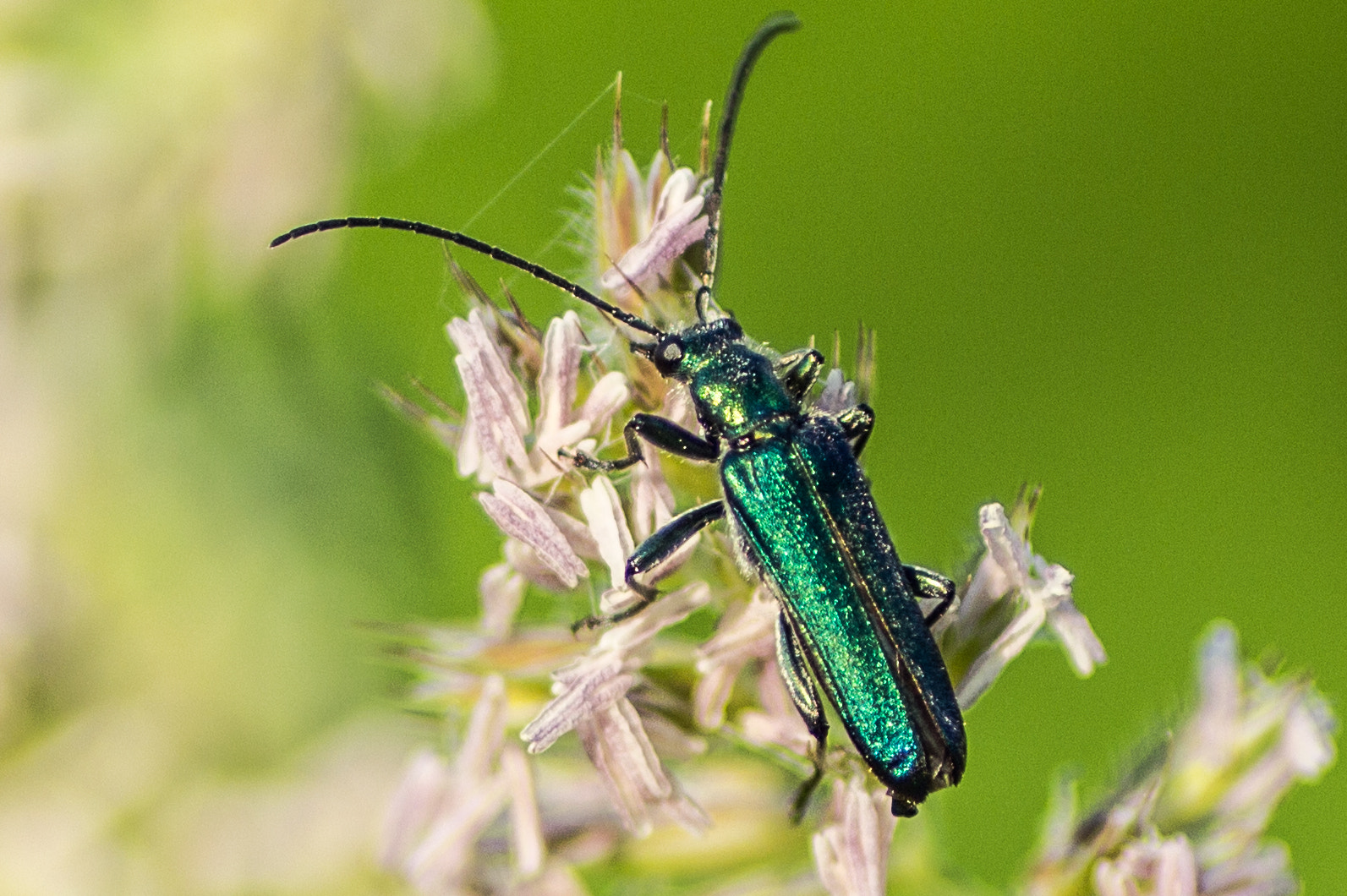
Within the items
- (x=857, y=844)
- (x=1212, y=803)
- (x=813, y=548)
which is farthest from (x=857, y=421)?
(x=1212, y=803)

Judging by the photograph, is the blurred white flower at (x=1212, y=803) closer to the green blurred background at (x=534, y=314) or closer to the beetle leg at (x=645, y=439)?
the green blurred background at (x=534, y=314)

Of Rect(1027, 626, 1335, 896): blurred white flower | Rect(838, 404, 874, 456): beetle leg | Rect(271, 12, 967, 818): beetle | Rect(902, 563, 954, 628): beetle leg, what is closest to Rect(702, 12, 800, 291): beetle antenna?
Rect(271, 12, 967, 818): beetle

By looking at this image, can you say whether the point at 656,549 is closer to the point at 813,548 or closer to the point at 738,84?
the point at 813,548

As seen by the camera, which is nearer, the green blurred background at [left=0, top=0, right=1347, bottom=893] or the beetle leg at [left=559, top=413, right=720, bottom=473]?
the beetle leg at [left=559, top=413, right=720, bottom=473]

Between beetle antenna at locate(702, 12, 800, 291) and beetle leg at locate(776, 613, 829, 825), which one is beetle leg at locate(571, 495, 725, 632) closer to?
beetle leg at locate(776, 613, 829, 825)

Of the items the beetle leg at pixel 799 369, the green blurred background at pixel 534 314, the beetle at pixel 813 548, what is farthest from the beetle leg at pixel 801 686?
the green blurred background at pixel 534 314

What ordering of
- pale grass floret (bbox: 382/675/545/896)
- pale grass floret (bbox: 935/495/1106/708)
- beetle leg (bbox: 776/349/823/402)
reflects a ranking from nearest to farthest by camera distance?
pale grass floret (bbox: 935/495/1106/708)
pale grass floret (bbox: 382/675/545/896)
beetle leg (bbox: 776/349/823/402)
